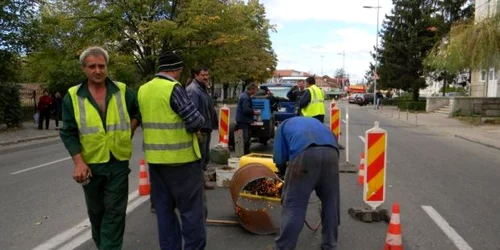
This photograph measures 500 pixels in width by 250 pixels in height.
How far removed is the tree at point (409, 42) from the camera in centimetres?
4238

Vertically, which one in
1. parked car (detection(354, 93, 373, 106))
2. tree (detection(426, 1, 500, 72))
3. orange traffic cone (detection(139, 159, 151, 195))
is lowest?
parked car (detection(354, 93, 373, 106))

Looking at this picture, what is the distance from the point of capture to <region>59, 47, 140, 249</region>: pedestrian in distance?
387cm

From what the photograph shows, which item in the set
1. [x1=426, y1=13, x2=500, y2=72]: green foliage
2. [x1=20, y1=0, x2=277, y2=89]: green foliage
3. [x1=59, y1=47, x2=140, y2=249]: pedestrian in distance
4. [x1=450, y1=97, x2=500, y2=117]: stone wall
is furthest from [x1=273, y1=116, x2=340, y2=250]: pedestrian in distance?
[x1=450, y1=97, x2=500, y2=117]: stone wall

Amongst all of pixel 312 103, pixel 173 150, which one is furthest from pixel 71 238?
pixel 312 103

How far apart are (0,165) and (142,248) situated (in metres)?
8.12

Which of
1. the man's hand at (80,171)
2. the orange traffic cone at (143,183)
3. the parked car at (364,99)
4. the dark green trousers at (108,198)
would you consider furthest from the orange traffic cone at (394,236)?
the parked car at (364,99)

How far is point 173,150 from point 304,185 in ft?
4.11

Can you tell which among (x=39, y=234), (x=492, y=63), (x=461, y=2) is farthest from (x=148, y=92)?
(x=461, y=2)

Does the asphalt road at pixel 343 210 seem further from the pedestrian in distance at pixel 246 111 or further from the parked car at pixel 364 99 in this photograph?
the parked car at pixel 364 99

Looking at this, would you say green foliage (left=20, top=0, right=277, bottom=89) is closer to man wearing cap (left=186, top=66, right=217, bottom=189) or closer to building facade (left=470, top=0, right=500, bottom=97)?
building facade (left=470, top=0, right=500, bottom=97)

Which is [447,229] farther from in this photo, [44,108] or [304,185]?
[44,108]

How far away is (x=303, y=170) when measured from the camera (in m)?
4.46

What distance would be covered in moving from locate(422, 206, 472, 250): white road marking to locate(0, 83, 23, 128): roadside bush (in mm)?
18988

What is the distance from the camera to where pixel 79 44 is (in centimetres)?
2698
